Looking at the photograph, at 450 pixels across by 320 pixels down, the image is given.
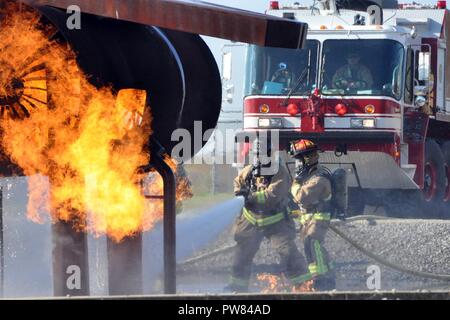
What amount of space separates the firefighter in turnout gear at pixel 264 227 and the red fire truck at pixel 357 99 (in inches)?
176

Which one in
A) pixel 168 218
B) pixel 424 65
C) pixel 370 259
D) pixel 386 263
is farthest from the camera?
pixel 424 65

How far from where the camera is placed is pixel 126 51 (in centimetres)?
585

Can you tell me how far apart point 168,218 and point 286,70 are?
9.27 meters

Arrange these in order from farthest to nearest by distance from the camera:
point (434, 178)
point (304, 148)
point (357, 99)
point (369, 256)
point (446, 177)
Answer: point (446, 177) → point (434, 178) → point (357, 99) → point (369, 256) → point (304, 148)

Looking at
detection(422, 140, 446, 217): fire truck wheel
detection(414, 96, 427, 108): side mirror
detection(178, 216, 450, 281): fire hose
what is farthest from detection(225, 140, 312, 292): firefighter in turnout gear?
detection(422, 140, 446, 217): fire truck wheel

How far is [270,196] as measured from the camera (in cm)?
1020

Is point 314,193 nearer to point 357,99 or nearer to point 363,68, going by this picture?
point 357,99

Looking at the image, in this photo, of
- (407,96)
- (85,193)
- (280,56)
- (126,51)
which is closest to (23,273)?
(85,193)

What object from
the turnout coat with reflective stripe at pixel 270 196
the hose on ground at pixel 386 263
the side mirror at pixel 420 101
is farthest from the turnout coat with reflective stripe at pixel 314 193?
the side mirror at pixel 420 101

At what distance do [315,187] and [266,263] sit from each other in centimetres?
178

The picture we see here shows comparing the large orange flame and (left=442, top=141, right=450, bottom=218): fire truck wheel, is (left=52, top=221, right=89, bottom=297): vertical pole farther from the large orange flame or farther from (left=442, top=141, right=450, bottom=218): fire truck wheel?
(left=442, top=141, right=450, bottom=218): fire truck wheel

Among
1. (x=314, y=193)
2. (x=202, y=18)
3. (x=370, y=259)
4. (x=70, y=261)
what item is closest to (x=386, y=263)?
(x=370, y=259)

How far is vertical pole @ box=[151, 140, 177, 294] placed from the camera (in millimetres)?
5973

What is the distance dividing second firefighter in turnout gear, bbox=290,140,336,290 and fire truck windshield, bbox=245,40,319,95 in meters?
4.61
